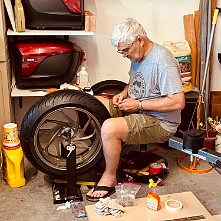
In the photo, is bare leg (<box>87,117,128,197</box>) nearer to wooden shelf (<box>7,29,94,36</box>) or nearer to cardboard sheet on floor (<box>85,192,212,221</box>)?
cardboard sheet on floor (<box>85,192,212,221</box>)

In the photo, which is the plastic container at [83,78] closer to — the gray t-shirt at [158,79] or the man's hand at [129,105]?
the gray t-shirt at [158,79]

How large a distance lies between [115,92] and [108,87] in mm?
78

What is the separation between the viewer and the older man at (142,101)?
8.37 feet

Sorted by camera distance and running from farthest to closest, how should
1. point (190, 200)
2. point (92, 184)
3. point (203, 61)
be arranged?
point (203, 61)
point (92, 184)
point (190, 200)

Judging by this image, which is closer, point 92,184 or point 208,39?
point 92,184

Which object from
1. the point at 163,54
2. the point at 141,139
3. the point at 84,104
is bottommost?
the point at 141,139

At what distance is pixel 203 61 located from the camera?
140 inches

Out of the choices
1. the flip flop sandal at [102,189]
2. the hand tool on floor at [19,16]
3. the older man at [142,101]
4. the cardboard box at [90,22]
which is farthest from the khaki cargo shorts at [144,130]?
the hand tool on floor at [19,16]

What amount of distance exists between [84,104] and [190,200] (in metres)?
0.91

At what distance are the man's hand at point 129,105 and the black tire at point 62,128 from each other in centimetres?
11

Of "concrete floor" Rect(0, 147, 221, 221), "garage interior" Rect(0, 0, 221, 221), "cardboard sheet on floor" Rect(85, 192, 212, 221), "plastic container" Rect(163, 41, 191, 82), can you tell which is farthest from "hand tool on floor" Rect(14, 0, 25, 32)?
"cardboard sheet on floor" Rect(85, 192, 212, 221)

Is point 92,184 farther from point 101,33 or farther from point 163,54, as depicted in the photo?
point 101,33

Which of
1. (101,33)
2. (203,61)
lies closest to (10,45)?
(101,33)

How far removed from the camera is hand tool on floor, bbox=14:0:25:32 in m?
2.95
